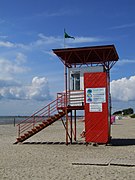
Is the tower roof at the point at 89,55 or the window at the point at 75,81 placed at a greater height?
the tower roof at the point at 89,55

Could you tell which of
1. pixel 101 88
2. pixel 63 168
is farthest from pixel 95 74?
pixel 63 168

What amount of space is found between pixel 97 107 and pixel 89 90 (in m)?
1.17

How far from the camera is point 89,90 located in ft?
70.0

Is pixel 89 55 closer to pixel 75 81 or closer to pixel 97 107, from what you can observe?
pixel 75 81

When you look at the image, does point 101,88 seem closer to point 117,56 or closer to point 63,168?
point 117,56

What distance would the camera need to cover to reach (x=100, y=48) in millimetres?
20891

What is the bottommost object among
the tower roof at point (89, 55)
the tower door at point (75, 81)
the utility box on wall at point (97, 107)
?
the utility box on wall at point (97, 107)

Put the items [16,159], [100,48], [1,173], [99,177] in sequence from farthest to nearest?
1. [100,48]
2. [16,159]
3. [1,173]
4. [99,177]

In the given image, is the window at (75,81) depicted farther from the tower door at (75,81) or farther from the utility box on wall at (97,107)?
the utility box on wall at (97,107)

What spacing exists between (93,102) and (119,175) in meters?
10.5

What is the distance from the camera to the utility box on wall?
2097 centimetres

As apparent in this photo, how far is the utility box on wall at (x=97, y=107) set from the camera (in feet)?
68.8

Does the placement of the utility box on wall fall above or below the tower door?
below

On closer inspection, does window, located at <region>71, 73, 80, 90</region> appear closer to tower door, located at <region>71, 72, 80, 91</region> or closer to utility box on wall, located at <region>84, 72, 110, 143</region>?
tower door, located at <region>71, 72, 80, 91</region>
